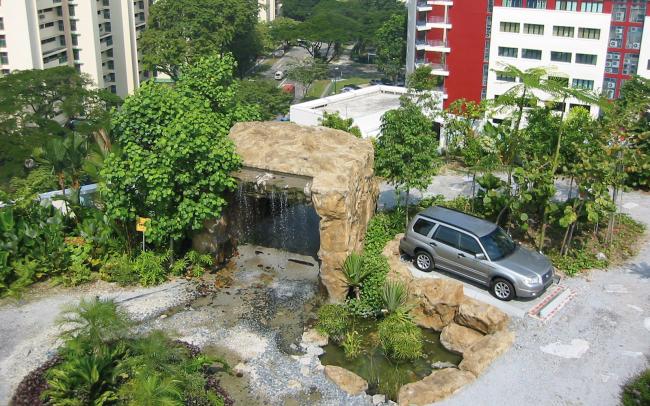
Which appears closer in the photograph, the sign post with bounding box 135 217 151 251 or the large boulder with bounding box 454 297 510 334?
the large boulder with bounding box 454 297 510 334

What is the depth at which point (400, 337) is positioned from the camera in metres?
16.1

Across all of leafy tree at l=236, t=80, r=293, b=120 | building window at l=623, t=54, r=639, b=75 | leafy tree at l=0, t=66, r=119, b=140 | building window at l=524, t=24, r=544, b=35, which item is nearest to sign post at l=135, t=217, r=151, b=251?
leafy tree at l=0, t=66, r=119, b=140

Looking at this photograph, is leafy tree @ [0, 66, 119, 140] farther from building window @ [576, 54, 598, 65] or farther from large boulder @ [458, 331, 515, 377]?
building window @ [576, 54, 598, 65]

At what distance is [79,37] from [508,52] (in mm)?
41454

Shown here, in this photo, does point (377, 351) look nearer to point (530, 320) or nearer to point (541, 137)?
point (530, 320)

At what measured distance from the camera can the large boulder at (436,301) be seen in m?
17.1

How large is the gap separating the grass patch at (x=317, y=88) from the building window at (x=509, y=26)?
28.7 m

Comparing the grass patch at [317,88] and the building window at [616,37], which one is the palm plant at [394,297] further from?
the grass patch at [317,88]

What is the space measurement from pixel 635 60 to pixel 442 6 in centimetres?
1702

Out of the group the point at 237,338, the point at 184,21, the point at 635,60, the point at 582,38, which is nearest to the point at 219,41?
the point at 184,21

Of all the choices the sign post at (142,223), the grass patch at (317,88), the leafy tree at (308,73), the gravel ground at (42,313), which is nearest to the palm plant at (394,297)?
the gravel ground at (42,313)

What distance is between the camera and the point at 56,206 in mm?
20203

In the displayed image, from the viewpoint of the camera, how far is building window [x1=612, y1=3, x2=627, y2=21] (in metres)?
55.2

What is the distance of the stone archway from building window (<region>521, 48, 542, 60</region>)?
137 feet
